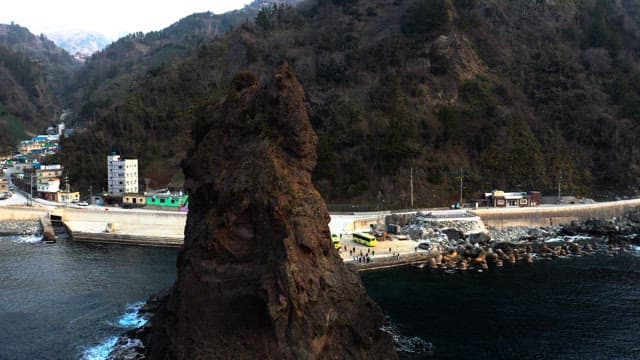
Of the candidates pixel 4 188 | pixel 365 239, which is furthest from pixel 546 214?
pixel 4 188

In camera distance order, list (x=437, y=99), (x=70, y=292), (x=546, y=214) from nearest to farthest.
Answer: (x=70, y=292), (x=546, y=214), (x=437, y=99)

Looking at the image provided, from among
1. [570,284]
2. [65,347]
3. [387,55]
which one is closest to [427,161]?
[387,55]

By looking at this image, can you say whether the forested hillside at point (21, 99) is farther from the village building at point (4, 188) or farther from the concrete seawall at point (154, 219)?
the concrete seawall at point (154, 219)

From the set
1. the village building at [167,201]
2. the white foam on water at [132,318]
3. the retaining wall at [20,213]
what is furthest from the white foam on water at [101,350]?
the retaining wall at [20,213]

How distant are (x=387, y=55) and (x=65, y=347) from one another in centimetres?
6170

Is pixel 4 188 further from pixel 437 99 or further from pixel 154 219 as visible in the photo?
pixel 437 99

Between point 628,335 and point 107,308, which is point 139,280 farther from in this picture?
point 628,335

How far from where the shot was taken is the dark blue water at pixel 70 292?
29.2m

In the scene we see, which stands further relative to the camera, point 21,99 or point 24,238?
point 21,99

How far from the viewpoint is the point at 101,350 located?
28.1 metres

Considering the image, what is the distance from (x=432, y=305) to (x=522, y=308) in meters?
5.33

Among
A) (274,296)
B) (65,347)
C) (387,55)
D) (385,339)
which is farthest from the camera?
(387,55)

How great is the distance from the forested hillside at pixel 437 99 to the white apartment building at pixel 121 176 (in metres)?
3.74

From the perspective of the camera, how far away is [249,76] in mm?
26797
